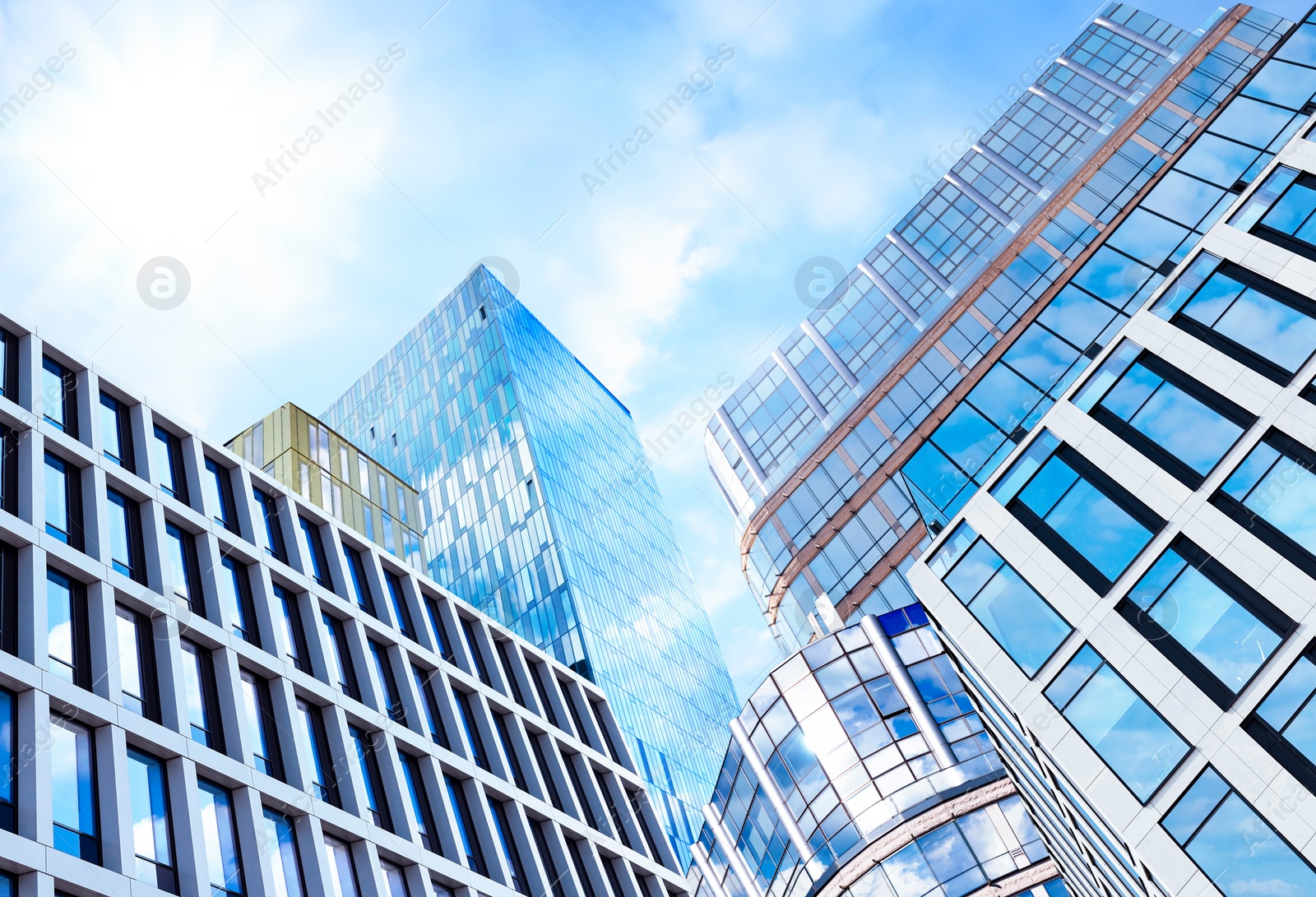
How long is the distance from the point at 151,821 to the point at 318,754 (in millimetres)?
7533

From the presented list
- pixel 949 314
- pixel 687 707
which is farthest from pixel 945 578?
pixel 687 707

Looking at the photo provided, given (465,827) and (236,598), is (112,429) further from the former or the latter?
(465,827)

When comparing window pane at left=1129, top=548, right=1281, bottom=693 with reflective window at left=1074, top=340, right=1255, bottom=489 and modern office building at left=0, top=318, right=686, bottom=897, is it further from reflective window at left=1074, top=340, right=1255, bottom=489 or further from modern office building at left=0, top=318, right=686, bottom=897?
modern office building at left=0, top=318, right=686, bottom=897

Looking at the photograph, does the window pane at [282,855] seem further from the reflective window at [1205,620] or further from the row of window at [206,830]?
the reflective window at [1205,620]

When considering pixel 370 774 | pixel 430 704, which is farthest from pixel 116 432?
pixel 430 704

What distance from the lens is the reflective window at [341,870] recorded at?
Answer: 28562 mm

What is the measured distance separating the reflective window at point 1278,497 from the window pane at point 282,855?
947 inches

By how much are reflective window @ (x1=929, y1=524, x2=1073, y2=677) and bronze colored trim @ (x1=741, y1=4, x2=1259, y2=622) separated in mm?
23793

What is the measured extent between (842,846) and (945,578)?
840cm

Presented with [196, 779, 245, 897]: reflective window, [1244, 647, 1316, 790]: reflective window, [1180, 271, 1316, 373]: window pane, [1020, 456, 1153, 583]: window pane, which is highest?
[196, 779, 245, 897]: reflective window

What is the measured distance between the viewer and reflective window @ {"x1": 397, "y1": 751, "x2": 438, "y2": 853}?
34.0 meters

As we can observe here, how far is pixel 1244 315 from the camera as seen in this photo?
2142 centimetres

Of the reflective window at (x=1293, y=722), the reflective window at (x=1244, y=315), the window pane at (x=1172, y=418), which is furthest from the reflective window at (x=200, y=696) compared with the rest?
the reflective window at (x=1244, y=315)

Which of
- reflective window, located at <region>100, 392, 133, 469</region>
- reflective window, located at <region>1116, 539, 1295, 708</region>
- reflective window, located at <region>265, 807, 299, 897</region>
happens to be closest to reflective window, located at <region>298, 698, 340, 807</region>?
reflective window, located at <region>265, 807, 299, 897</region>
